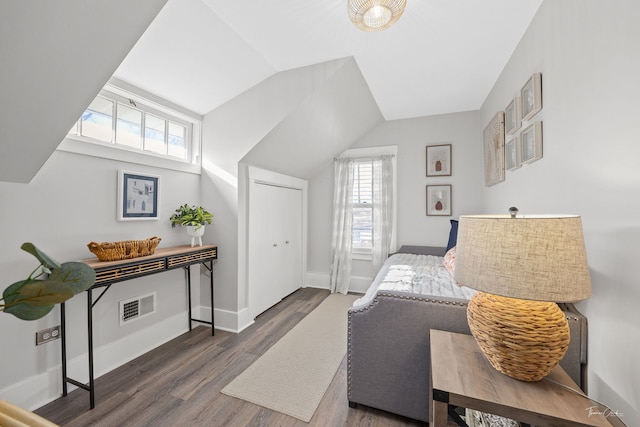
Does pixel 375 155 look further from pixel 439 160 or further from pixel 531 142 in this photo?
pixel 531 142

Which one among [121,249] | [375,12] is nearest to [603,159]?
[375,12]

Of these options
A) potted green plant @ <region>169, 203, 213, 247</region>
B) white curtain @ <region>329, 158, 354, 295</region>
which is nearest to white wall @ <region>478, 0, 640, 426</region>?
white curtain @ <region>329, 158, 354, 295</region>

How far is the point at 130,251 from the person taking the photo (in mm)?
1965

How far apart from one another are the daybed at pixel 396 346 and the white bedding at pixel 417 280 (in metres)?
0.11

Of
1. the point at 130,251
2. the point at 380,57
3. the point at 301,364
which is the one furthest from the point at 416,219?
the point at 130,251

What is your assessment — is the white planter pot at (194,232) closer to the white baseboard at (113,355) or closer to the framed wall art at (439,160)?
the white baseboard at (113,355)

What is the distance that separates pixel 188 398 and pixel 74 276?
1.72m

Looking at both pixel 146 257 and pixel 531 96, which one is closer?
pixel 531 96

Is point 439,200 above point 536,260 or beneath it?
above

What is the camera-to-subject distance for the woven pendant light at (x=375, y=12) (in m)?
1.41

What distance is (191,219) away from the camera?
2.52 m

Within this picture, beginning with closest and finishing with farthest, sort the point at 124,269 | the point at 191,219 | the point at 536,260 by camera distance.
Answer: the point at 536,260 < the point at 124,269 < the point at 191,219

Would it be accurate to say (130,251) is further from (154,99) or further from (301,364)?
(301,364)

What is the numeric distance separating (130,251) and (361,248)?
2.87 metres
